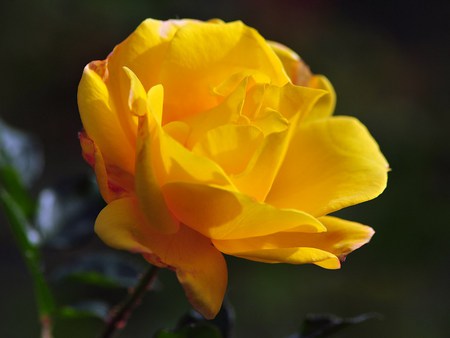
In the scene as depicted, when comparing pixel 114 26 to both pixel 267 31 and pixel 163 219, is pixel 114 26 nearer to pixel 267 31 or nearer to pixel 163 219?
pixel 267 31

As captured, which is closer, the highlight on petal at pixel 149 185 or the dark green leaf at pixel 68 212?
the highlight on petal at pixel 149 185

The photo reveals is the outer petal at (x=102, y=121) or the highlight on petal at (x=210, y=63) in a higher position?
the highlight on petal at (x=210, y=63)

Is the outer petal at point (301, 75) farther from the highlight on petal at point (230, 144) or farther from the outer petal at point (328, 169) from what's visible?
the highlight on petal at point (230, 144)

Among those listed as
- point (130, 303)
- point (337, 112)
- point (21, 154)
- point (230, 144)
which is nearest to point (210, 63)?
point (230, 144)

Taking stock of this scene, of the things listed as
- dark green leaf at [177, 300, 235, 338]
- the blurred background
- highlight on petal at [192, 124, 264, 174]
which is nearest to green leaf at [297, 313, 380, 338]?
dark green leaf at [177, 300, 235, 338]

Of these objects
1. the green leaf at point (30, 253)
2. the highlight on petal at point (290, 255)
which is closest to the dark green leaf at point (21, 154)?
the green leaf at point (30, 253)

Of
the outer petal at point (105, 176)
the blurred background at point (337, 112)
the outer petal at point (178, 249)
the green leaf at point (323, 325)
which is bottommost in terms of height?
the blurred background at point (337, 112)
